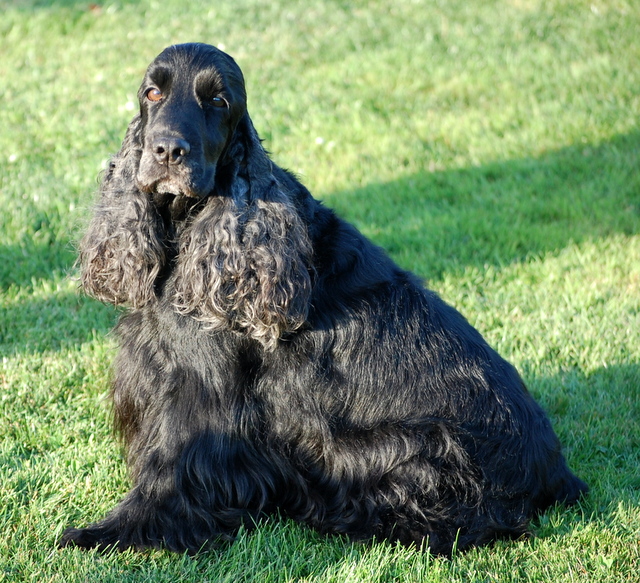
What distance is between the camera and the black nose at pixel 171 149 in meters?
2.98

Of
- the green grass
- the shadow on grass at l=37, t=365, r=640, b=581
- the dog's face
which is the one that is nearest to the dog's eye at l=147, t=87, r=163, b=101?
the dog's face

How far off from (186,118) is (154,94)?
0.22 metres

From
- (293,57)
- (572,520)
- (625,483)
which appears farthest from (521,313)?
(293,57)

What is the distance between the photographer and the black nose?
9.78ft

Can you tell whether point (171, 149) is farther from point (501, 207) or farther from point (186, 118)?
point (501, 207)

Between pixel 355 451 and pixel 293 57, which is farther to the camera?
pixel 293 57

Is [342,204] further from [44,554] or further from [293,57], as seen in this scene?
[44,554]

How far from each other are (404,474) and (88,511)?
149 centimetres

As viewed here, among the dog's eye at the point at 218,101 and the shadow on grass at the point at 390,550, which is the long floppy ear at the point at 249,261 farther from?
the shadow on grass at the point at 390,550

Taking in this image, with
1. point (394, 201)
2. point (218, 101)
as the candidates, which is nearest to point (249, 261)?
point (218, 101)

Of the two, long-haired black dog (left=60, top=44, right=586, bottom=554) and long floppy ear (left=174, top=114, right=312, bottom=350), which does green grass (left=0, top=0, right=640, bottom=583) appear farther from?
long floppy ear (left=174, top=114, right=312, bottom=350)

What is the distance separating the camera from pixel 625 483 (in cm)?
384

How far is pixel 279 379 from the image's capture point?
11.1 feet

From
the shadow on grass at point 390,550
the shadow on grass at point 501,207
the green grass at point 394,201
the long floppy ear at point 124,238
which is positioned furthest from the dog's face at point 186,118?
the shadow on grass at point 501,207
